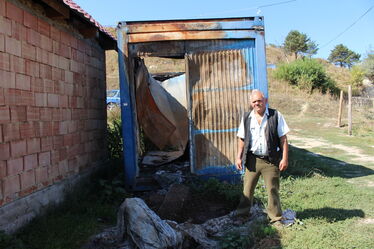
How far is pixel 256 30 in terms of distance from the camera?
628cm

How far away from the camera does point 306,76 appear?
26156mm

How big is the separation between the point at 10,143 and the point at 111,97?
10.9 metres

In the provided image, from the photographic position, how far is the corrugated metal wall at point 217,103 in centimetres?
642

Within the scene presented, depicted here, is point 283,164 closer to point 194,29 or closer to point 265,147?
point 265,147

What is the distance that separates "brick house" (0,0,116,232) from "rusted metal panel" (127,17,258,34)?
74 centimetres

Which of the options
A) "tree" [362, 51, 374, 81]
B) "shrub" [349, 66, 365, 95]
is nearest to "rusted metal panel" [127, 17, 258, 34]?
"tree" [362, 51, 374, 81]

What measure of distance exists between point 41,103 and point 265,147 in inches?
122

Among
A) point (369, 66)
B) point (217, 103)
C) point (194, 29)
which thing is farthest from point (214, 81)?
point (369, 66)

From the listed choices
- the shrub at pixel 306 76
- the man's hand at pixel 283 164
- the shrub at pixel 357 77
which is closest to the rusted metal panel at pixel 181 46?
the man's hand at pixel 283 164

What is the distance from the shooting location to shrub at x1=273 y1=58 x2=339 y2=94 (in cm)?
2622

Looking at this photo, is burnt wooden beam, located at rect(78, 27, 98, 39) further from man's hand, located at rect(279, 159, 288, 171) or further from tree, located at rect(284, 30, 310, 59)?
tree, located at rect(284, 30, 310, 59)

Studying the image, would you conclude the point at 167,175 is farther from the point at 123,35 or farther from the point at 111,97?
the point at 111,97

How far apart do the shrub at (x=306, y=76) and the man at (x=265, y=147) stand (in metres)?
23.5

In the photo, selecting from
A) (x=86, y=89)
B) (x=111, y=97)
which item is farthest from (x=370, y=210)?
(x=111, y=97)
